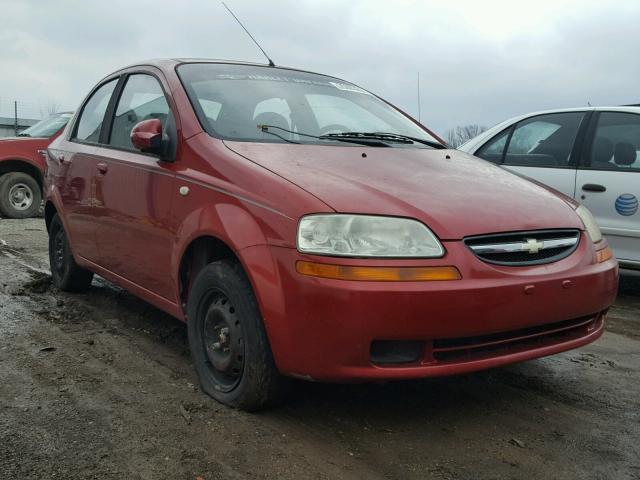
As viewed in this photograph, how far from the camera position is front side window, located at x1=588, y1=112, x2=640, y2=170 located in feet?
17.1

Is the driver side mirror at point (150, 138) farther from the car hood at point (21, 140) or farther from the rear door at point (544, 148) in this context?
the car hood at point (21, 140)

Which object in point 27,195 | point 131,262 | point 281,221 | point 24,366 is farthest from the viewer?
point 27,195

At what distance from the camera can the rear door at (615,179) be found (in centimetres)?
511

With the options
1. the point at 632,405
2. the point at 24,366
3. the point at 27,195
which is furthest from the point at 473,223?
the point at 27,195

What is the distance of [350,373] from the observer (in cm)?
250

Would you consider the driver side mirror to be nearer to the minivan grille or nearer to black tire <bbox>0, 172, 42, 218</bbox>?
the minivan grille

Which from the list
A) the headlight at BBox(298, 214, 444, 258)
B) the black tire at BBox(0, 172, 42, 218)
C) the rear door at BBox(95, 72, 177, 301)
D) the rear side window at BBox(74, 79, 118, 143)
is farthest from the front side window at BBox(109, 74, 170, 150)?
the black tire at BBox(0, 172, 42, 218)

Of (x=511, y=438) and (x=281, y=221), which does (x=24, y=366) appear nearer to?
(x=281, y=221)

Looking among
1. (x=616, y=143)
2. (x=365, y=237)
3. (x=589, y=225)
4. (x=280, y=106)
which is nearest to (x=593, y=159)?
(x=616, y=143)

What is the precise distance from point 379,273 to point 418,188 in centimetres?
55

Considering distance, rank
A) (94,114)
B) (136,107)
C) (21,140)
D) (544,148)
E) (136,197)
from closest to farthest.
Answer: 1. (136,197)
2. (136,107)
3. (94,114)
4. (544,148)
5. (21,140)

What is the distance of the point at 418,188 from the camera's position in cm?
283

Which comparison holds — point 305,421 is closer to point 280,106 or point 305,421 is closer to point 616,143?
point 280,106

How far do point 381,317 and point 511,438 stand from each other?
81 centimetres
